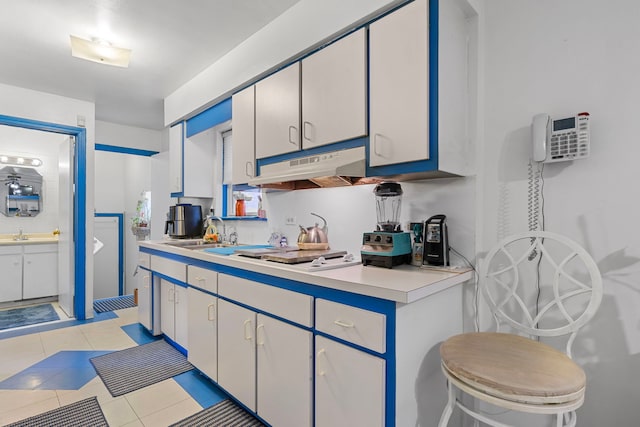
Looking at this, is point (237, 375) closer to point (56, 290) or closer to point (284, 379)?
point (284, 379)

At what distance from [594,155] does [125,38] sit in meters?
3.06

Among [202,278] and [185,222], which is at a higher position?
[185,222]

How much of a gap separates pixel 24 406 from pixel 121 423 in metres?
0.73

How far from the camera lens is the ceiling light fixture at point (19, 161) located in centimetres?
439

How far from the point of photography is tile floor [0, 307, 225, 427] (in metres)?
1.90

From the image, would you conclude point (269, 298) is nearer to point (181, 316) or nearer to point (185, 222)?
point (181, 316)

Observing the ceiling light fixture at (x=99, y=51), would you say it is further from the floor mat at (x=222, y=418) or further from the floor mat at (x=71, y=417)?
the floor mat at (x=222, y=418)

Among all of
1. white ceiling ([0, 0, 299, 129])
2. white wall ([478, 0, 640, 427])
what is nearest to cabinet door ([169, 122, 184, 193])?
white ceiling ([0, 0, 299, 129])

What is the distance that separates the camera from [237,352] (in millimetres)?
1862

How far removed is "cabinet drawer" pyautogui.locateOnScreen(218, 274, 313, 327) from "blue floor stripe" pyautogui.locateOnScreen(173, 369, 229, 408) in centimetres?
69

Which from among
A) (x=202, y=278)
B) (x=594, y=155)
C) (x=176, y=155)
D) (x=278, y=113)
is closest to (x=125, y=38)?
(x=176, y=155)

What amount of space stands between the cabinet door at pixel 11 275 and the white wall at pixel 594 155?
556 centimetres

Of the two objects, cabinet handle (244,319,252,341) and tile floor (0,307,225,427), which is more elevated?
cabinet handle (244,319,252,341)

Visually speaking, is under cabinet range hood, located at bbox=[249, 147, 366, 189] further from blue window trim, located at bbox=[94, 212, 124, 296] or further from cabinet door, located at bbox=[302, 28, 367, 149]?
blue window trim, located at bbox=[94, 212, 124, 296]
